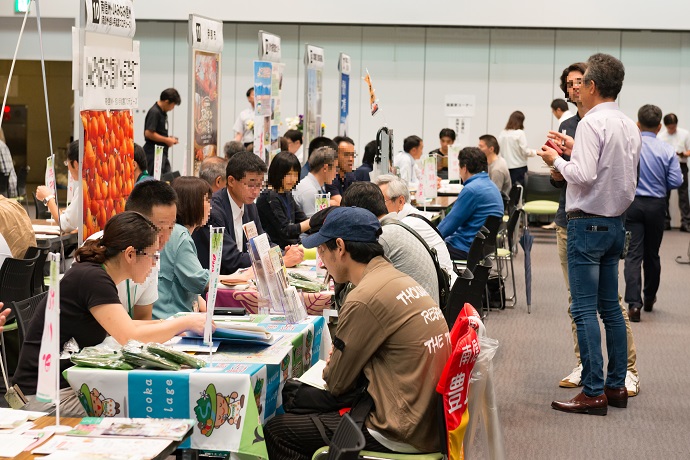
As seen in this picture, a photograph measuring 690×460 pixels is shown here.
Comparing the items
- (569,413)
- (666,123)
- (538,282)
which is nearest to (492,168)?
(538,282)

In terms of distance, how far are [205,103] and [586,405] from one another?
12.5 ft

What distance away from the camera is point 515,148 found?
13.1 metres

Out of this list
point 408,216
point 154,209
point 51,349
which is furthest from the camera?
point 408,216

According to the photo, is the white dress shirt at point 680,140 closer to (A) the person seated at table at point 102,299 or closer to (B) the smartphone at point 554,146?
(B) the smartphone at point 554,146

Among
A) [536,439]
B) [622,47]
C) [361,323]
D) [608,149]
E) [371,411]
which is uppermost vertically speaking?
[622,47]

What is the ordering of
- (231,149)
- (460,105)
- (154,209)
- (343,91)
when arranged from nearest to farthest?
(154,209) < (231,149) < (343,91) < (460,105)

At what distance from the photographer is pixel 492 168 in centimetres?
1062

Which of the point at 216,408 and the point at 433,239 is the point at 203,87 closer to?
the point at 433,239

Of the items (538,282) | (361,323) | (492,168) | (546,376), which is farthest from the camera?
(492,168)

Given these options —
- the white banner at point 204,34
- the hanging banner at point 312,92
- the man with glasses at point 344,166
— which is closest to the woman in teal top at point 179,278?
the white banner at point 204,34

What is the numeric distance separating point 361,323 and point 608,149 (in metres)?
2.21

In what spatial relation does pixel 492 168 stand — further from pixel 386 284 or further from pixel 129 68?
pixel 386 284

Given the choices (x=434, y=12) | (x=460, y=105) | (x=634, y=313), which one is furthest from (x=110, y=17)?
(x=434, y=12)

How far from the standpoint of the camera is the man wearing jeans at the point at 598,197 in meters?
4.62
